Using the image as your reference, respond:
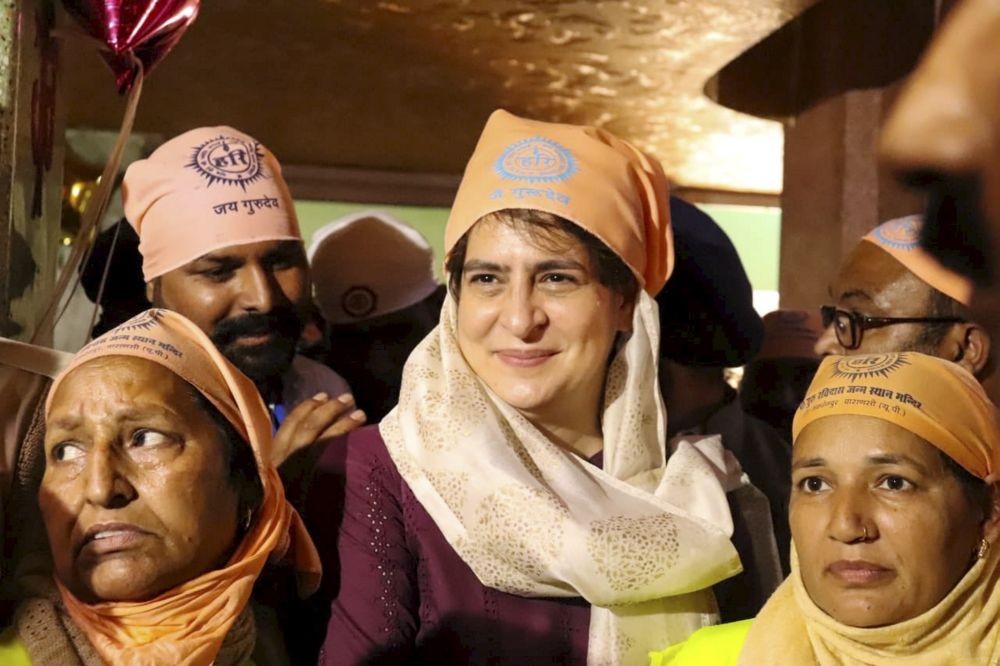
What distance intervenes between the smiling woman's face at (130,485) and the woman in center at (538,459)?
311 millimetres

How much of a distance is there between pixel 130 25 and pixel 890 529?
2017mm

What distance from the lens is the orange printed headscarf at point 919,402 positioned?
6.34ft

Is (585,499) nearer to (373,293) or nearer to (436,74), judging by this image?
(373,293)

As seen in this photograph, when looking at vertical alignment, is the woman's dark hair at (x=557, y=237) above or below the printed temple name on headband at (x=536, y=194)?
below

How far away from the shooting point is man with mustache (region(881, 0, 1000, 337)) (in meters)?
0.53

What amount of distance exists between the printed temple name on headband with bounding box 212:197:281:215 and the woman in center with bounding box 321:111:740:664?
1.88 feet

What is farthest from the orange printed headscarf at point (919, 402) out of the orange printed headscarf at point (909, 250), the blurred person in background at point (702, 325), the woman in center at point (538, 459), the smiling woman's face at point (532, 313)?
the blurred person in background at point (702, 325)

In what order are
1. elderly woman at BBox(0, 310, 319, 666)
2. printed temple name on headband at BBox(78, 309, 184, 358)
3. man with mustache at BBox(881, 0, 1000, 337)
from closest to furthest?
man with mustache at BBox(881, 0, 1000, 337), elderly woman at BBox(0, 310, 319, 666), printed temple name on headband at BBox(78, 309, 184, 358)

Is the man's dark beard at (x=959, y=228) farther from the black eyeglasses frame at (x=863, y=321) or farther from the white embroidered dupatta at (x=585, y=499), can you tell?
the black eyeglasses frame at (x=863, y=321)

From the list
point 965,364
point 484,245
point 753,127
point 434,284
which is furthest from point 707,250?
point 753,127

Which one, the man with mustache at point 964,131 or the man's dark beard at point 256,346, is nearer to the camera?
the man with mustache at point 964,131

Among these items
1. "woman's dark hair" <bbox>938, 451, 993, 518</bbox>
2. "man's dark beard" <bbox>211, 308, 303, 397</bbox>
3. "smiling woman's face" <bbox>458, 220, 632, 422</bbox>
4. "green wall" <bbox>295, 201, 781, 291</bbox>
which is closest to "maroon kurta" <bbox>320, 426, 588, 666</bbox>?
"smiling woman's face" <bbox>458, 220, 632, 422</bbox>

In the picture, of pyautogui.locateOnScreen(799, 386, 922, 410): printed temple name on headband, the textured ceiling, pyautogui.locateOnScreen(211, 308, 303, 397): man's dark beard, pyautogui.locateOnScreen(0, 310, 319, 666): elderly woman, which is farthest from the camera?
the textured ceiling

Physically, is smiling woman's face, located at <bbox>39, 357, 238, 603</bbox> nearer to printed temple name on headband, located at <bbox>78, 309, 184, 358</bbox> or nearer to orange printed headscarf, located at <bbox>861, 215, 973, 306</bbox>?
printed temple name on headband, located at <bbox>78, 309, 184, 358</bbox>
